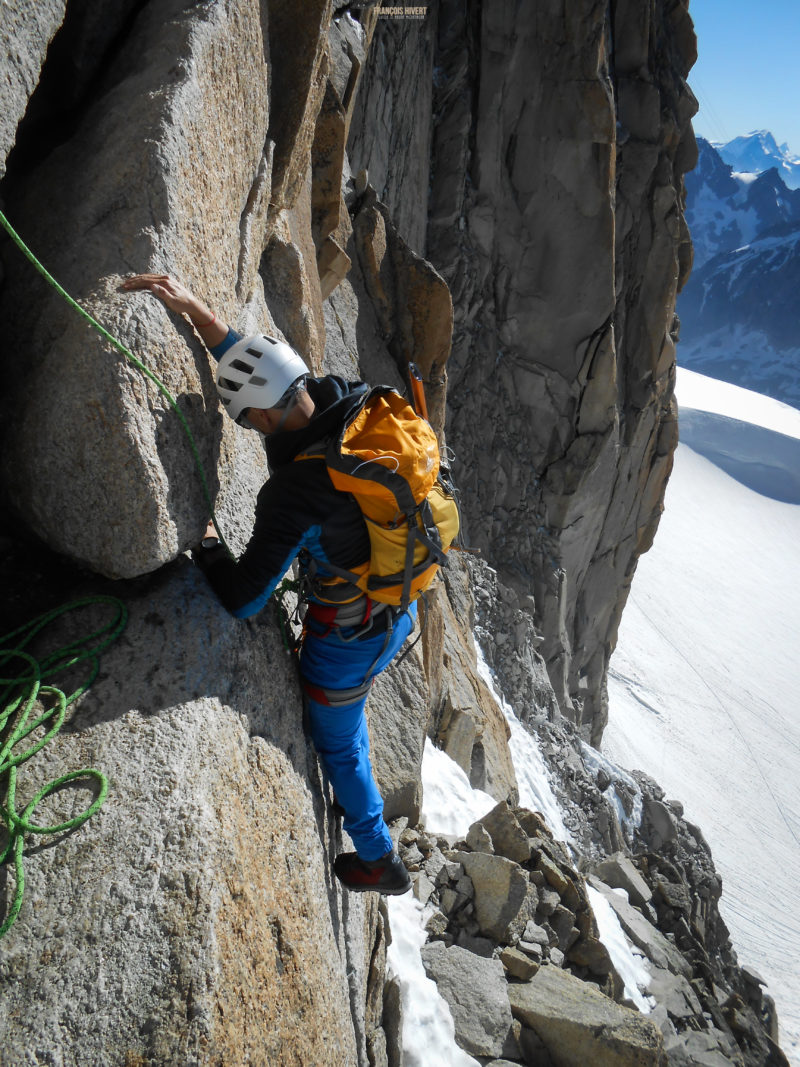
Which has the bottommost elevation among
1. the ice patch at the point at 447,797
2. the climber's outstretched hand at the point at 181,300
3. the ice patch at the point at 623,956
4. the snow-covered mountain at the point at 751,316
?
the ice patch at the point at 623,956

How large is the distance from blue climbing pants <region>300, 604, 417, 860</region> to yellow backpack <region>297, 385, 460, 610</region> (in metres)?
0.30

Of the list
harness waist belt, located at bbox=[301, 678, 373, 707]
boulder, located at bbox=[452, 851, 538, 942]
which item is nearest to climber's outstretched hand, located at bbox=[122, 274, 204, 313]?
harness waist belt, located at bbox=[301, 678, 373, 707]

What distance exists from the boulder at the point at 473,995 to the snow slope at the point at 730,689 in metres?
18.8

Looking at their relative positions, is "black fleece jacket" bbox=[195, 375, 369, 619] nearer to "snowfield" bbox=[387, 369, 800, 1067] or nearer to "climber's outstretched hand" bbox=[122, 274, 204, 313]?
"climber's outstretched hand" bbox=[122, 274, 204, 313]

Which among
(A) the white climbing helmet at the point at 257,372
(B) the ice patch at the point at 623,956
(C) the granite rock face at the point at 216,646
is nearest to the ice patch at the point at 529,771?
(C) the granite rock face at the point at 216,646

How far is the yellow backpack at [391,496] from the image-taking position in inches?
124

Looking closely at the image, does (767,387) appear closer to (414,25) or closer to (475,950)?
(414,25)

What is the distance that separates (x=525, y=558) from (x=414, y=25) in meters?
14.6

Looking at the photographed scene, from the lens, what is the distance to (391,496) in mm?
3221

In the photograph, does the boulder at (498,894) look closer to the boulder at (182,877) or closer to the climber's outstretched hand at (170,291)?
the boulder at (182,877)

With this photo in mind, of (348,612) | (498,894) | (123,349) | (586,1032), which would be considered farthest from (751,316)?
(123,349)

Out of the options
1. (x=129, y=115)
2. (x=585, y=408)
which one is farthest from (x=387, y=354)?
(x=585, y=408)

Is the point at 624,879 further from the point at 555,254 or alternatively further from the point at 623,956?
the point at 555,254

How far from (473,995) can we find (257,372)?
16.5 ft
